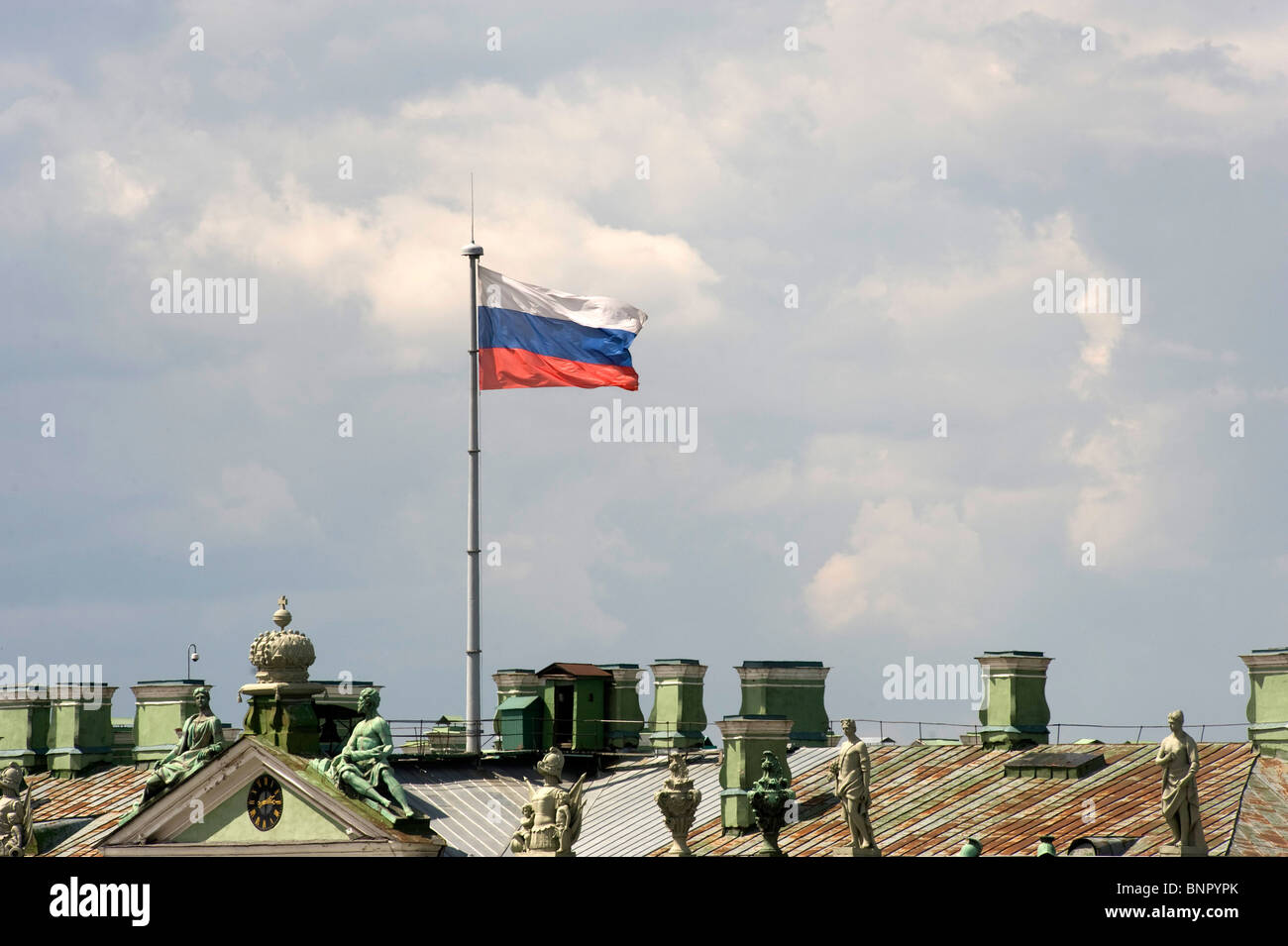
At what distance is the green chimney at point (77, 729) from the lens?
86500 mm

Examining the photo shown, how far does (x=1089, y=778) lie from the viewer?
2586 inches

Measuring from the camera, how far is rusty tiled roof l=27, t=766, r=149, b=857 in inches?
3078

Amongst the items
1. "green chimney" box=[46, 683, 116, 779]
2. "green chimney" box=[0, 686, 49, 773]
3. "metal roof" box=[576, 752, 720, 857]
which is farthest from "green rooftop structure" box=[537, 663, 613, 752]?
"green chimney" box=[0, 686, 49, 773]

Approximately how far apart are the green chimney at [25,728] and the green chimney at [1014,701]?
33.3 m

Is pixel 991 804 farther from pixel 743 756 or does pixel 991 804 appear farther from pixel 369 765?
pixel 369 765

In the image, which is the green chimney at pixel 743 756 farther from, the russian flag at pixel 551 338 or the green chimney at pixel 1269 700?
the russian flag at pixel 551 338

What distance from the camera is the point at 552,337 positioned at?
8262 centimetres

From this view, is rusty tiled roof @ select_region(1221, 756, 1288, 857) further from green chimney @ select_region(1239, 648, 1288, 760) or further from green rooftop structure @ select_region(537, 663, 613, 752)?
green rooftop structure @ select_region(537, 663, 613, 752)

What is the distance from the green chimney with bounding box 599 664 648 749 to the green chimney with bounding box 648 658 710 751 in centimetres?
122

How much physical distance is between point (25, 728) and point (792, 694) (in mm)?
27331

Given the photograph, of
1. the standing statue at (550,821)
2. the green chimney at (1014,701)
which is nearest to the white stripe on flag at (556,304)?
the green chimney at (1014,701)

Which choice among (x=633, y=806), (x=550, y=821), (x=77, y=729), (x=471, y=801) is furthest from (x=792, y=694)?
(x=77, y=729)

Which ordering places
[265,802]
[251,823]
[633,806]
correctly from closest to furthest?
[265,802]
[251,823]
[633,806]
